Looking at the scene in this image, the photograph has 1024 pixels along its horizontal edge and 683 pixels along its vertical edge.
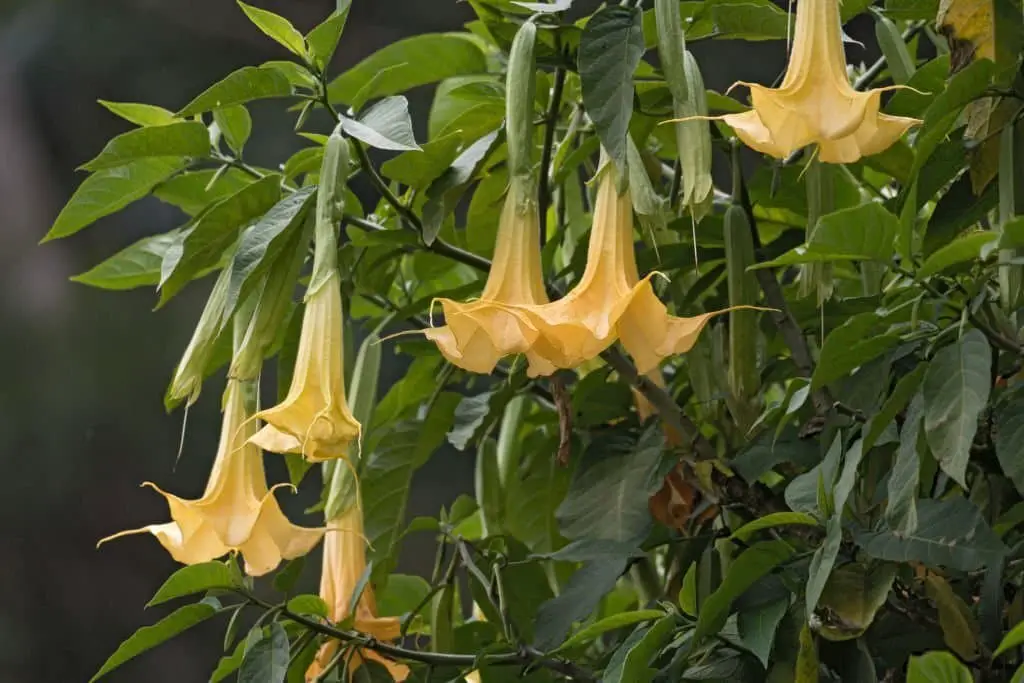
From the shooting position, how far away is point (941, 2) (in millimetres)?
488

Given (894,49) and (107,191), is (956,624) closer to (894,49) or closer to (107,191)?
(894,49)

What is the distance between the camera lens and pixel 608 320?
0.43 meters

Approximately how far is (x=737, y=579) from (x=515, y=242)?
0.16 meters

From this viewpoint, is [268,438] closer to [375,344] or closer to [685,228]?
[375,344]

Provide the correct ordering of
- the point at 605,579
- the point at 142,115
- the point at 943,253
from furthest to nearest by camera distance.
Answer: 1. the point at 142,115
2. the point at 605,579
3. the point at 943,253

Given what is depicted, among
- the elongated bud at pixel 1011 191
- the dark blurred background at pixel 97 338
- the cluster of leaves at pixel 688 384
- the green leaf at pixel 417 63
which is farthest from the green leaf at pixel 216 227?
the dark blurred background at pixel 97 338

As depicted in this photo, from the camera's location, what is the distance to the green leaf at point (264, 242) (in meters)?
0.49

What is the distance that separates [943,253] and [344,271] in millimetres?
289

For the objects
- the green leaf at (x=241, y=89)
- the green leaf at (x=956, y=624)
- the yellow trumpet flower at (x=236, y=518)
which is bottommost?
the green leaf at (x=956, y=624)

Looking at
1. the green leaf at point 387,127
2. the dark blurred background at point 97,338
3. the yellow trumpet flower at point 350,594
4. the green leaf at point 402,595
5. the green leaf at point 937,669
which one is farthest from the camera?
the dark blurred background at point 97,338

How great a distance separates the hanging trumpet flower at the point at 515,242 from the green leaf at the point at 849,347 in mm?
113

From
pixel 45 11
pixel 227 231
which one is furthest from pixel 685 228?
pixel 45 11

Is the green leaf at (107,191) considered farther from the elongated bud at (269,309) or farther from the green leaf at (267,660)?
the green leaf at (267,660)

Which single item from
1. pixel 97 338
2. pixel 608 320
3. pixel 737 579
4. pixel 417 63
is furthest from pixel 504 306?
pixel 97 338
